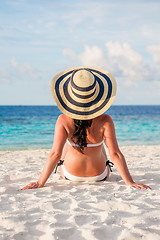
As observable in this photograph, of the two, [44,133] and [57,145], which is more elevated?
[57,145]

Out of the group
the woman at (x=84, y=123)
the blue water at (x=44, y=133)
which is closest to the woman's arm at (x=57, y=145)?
the woman at (x=84, y=123)

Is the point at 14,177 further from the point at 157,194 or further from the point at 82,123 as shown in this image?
the point at 157,194

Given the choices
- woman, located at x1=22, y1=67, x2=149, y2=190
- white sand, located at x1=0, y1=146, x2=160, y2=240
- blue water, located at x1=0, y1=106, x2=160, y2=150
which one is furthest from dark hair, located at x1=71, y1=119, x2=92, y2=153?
blue water, located at x1=0, y1=106, x2=160, y2=150

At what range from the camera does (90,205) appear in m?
2.75

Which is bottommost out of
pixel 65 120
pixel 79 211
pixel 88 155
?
pixel 79 211

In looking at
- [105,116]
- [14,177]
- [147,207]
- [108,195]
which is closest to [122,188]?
[108,195]

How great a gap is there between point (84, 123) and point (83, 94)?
366 mm

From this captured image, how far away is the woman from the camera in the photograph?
118 inches

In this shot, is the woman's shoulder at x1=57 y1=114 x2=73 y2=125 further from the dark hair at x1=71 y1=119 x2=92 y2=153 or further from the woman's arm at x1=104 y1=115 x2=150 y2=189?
the woman's arm at x1=104 y1=115 x2=150 y2=189

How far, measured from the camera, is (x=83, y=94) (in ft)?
9.75

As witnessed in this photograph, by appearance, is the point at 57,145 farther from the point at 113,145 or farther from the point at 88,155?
the point at 113,145

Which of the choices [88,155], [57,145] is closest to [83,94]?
[57,145]

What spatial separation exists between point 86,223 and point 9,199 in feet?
3.55

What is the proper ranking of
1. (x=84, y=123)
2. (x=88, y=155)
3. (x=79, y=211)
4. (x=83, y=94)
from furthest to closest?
(x=88, y=155)
(x=84, y=123)
(x=83, y=94)
(x=79, y=211)
